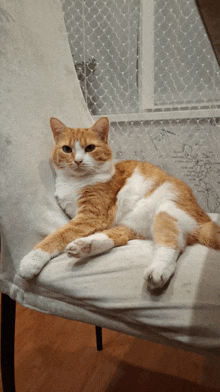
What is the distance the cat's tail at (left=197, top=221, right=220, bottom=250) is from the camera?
0.66m

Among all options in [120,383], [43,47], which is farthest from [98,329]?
[43,47]

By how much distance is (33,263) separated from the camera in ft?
2.04

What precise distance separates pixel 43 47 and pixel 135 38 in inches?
34.3

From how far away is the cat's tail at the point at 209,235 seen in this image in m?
0.66

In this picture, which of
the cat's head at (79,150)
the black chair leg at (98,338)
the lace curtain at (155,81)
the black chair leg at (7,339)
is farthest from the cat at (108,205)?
the lace curtain at (155,81)

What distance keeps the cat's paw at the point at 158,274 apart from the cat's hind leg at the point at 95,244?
13 cm

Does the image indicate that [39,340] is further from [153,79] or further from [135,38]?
[135,38]

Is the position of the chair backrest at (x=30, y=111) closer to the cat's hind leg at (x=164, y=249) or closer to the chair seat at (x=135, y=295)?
the chair seat at (x=135, y=295)

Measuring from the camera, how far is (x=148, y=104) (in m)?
1.56

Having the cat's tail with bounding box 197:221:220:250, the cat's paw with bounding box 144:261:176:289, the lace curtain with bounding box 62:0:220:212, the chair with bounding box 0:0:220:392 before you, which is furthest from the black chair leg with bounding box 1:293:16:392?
the lace curtain with bounding box 62:0:220:212

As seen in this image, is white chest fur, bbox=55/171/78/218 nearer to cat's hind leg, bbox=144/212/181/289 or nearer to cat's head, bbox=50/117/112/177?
cat's head, bbox=50/117/112/177

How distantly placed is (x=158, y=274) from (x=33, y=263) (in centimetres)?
28

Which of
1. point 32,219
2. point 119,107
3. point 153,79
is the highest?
point 153,79

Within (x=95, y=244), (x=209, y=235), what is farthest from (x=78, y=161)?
(x=209, y=235)
